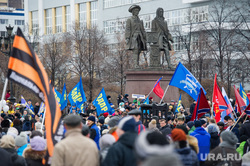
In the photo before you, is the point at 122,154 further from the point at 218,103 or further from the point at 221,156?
the point at 218,103

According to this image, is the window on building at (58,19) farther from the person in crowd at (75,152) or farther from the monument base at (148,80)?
the person in crowd at (75,152)

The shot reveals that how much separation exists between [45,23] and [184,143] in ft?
268

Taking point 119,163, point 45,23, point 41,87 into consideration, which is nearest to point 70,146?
point 119,163

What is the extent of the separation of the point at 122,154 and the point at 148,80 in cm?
1951

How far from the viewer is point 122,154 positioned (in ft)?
18.9

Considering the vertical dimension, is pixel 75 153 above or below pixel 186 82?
below

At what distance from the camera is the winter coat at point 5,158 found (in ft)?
23.2

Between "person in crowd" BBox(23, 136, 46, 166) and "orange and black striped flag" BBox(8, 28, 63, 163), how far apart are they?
1.42 ft

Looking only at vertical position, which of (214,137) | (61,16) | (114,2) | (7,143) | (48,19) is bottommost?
(214,137)

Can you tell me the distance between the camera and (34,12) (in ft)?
292

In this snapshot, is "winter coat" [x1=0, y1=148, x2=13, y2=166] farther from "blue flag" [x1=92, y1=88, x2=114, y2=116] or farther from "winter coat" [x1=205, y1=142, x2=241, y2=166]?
"blue flag" [x1=92, y1=88, x2=114, y2=116]

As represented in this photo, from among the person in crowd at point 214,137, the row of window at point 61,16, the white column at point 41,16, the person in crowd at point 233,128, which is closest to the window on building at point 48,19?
the row of window at point 61,16

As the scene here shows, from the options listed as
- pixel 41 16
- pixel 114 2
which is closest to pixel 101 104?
pixel 114 2

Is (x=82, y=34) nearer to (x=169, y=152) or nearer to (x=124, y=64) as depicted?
(x=124, y=64)
